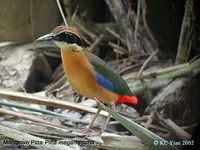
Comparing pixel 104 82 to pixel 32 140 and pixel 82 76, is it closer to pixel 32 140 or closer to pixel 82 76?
pixel 82 76

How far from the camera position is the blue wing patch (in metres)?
0.90

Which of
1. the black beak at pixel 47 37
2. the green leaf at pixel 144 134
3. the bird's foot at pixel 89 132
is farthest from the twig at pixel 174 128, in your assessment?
the black beak at pixel 47 37

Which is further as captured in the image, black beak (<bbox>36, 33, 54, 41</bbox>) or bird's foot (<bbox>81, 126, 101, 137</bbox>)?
bird's foot (<bbox>81, 126, 101, 137</bbox>)

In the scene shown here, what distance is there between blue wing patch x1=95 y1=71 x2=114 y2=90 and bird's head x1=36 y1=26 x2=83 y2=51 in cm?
8

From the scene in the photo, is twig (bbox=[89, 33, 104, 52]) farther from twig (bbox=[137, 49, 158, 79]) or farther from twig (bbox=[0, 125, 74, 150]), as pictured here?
twig (bbox=[0, 125, 74, 150])

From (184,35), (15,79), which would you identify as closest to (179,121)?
(184,35)

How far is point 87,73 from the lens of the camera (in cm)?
88

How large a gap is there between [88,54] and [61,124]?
0.59ft

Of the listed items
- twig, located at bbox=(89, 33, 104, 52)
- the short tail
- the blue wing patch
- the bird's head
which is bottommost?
the short tail

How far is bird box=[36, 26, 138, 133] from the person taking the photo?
2.79ft

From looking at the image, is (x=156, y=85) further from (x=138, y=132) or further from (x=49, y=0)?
(x=49, y=0)

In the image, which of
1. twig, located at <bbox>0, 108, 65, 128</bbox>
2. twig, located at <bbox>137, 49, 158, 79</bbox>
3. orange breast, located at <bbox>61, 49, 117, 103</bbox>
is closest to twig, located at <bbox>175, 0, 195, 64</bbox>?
twig, located at <bbox>137, 49, 158, 79</bbox>

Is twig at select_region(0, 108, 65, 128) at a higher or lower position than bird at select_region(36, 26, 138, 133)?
lower

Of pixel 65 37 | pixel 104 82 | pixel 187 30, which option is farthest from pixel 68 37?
pixel 187 30
